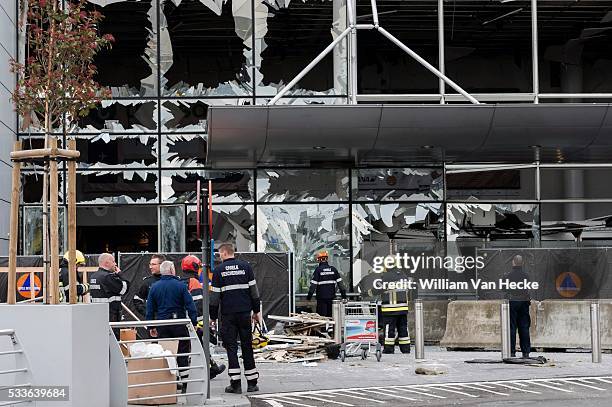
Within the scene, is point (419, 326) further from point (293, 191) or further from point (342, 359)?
point (293, 191)

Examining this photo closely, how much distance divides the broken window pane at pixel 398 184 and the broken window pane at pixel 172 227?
15.0 feet

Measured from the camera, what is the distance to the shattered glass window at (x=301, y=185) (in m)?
28.2

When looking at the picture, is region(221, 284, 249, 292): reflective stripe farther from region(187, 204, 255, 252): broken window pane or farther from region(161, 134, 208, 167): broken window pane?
region(161, 134, 208, 167): broken window pane

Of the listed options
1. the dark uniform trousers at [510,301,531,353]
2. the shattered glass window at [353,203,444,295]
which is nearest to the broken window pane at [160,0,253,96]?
the shattered glass window at [353,203,444,295]

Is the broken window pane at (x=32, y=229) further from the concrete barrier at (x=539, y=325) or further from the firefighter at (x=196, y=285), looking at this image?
the concrete barrier at (x=539, y=325)

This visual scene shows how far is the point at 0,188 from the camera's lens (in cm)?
2581

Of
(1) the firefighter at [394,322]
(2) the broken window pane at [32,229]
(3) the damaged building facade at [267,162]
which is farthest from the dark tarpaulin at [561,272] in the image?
(2) the broken window pane at [32,229]

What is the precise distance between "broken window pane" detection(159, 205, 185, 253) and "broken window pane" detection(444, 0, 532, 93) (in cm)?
841

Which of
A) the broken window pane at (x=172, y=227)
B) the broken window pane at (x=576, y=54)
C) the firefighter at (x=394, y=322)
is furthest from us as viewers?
the broken window pane at (x=576, y=54)

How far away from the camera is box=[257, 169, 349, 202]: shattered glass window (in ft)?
92.4

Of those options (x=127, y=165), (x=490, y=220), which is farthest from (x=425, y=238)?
(x=127, y=165)

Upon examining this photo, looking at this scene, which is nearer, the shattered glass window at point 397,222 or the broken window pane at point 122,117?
the broken window pane at point 122,117

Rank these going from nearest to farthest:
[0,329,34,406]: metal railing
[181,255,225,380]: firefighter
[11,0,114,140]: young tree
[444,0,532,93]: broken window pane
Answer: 1. [0,329,34,406]: metal railing
2. [181,255,225,380]: firefighter
3. [11,0,114,140]: young tree
4. [444,0,532,93]: broken window pane

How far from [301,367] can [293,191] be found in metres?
9.77
